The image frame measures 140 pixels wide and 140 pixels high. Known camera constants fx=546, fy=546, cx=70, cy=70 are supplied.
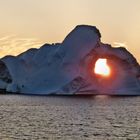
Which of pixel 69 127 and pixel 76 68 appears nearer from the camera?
pixel 69 127

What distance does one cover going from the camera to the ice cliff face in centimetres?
7525

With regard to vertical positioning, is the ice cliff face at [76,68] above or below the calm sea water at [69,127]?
above

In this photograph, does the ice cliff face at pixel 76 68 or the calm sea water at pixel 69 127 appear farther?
the ice cliff face at pixel 76 68

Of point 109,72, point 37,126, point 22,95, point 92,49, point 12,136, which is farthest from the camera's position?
point 22,95

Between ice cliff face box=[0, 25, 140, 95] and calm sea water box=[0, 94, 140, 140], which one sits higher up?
ice cliff face box=[0, 25, 140, 95]

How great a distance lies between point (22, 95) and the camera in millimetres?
92875

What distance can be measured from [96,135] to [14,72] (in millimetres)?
48548

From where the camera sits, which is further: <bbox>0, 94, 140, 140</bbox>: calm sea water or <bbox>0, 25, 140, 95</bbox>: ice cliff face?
<bbox>0, 25, 140, 95</bbox>: ice cliff face

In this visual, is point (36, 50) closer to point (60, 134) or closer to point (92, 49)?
point (92, 49)

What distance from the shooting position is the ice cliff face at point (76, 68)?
247ft

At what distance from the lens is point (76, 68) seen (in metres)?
75.5

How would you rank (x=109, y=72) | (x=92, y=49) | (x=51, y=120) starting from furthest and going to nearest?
(x=109, y=72) → (x=92, y=49) → (x=51, y=120)

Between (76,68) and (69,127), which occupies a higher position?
(76,68)

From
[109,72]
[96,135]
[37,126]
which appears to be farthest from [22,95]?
[96,135]
